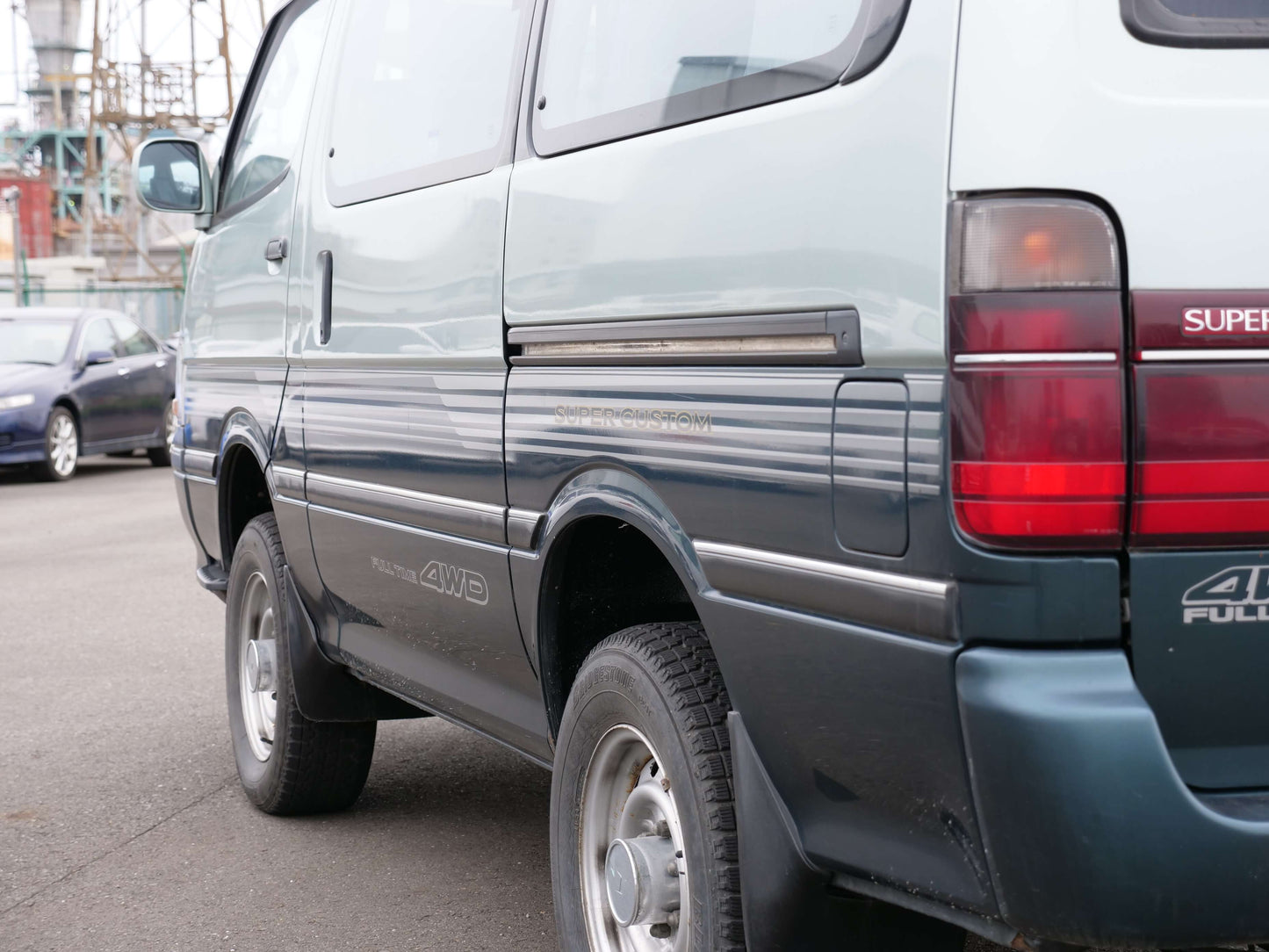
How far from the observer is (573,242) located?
273cm

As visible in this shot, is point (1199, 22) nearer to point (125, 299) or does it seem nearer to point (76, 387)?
point (76, 387)

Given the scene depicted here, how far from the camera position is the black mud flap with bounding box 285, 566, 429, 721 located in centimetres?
422

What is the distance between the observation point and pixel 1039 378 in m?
1.87

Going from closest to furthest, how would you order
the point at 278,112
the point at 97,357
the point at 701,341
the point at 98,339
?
1. the point at 701,341
2. the point at 278,112
3. the point at 97,357
4. the point at 98,339

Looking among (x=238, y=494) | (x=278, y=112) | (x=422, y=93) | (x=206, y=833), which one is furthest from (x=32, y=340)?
(x=422, y=93)

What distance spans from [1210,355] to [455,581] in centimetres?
179

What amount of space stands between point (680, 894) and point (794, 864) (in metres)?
0.41

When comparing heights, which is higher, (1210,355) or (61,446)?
(1210,355)

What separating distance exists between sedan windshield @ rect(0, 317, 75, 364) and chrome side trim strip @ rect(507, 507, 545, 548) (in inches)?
522

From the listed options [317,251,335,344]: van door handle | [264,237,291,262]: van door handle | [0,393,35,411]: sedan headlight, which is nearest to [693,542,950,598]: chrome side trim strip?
[317,251,335,344]: van door handle

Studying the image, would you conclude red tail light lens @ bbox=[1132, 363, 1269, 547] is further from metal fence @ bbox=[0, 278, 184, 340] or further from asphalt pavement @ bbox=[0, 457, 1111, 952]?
metal fence @ bbox=[0, 278, 184, 340]

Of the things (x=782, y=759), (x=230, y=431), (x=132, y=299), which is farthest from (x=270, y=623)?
(x=132, y=299)

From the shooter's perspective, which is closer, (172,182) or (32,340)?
(172,182)

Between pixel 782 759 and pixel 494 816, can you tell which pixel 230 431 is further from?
pixel 782 759
